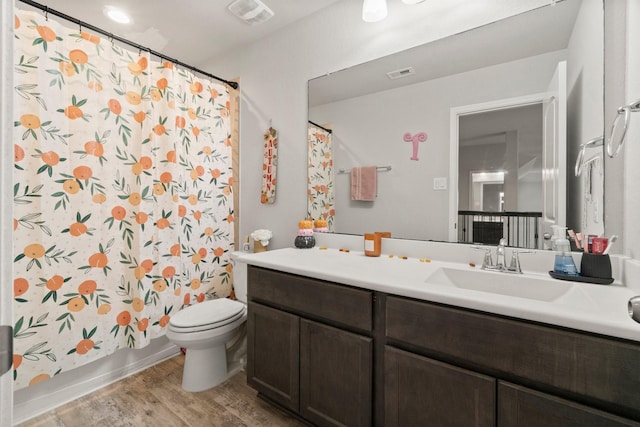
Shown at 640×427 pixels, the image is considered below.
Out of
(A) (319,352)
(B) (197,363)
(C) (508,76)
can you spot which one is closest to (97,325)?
(B) (197,363)

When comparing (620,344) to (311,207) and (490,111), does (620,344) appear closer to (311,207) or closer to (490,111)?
(490,111)

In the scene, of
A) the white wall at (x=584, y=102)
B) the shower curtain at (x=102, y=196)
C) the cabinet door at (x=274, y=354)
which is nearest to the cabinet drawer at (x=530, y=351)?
the cabinet door at (x=274, y=354)

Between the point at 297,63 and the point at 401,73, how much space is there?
32.5 inches

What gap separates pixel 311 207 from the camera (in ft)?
6.92

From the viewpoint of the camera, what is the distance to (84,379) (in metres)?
1.75

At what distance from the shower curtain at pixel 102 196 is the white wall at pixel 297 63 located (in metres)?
0.28

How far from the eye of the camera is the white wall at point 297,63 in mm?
1566

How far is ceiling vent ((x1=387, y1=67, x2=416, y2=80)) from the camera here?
1681 millimetres

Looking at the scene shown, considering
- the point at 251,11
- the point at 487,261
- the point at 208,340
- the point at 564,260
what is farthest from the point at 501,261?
the point at 251,11

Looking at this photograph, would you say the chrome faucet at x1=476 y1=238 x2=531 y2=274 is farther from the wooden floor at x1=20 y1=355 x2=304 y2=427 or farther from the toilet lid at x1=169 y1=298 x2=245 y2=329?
the toilet lid at x1=169 y1=298 x2=245 y2=329

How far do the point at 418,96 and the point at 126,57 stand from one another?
1829 millimetres

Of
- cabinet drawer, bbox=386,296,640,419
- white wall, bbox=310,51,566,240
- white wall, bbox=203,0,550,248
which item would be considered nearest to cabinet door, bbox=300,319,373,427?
cabinet drawer, bbox=386,296,640,419

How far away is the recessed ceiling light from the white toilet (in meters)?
2.13

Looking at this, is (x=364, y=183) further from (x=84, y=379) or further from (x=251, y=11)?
(x=84, y=379)
